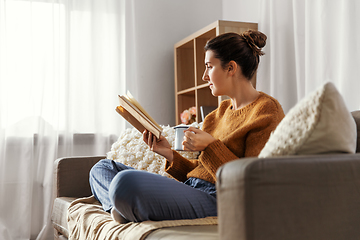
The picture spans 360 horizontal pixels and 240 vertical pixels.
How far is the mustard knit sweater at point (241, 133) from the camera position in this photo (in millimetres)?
1291

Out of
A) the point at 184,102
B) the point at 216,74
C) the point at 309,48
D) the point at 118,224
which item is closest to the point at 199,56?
the point at 184,102

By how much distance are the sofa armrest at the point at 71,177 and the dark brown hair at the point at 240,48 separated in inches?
41.3

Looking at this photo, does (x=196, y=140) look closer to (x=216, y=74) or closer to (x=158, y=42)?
(x=216, y=74)

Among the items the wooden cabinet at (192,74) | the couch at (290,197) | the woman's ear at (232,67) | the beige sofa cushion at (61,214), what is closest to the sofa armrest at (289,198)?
the couch at (290,197)

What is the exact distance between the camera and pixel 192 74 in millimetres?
3174

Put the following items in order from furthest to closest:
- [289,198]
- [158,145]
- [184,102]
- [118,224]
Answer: [184,102] < [158,145] < [118,224] < [289,198]

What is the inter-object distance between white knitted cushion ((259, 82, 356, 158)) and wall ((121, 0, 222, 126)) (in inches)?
93.4

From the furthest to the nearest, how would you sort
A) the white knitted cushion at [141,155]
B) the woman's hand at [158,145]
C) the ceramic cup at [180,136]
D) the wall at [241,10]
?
the wall at [241,10], the white knitted cushion at [141,155], the woman's hand at [158,145], the ceramic cup at [180,136]

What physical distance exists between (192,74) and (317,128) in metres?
2.40

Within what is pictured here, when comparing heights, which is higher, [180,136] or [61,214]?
[180,136]

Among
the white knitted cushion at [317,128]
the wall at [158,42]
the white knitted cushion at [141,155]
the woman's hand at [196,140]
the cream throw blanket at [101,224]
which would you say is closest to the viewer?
the white knitted cushion at [317,128]

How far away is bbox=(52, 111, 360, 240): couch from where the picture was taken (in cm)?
70

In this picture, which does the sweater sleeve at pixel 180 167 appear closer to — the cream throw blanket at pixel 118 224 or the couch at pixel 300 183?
the cream throw blanket at pixel 118 224

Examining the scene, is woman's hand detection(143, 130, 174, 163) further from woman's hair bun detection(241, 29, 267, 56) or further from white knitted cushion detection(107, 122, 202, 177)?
woman's hair bun detection(241, 29, 267, 56)
